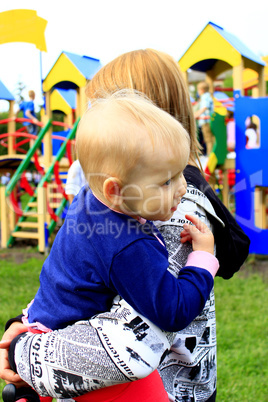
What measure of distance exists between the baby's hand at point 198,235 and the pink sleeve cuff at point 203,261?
21mm

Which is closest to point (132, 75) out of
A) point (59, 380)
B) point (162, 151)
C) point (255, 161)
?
point (162, 151)

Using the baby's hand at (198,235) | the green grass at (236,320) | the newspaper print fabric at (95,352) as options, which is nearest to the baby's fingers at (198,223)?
the baby's hand at (198,235)

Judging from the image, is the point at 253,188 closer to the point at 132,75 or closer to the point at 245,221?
the point at 245,221

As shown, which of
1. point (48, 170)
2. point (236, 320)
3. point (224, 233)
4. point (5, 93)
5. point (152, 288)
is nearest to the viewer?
point (152, 288)

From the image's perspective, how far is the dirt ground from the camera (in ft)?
15.5

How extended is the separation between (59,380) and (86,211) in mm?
407

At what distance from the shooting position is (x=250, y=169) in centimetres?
477

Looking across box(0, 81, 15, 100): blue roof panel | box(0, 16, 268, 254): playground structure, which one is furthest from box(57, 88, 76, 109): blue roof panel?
box(0, 16, 268, 254): playground structure

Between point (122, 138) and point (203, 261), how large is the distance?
1.24ft

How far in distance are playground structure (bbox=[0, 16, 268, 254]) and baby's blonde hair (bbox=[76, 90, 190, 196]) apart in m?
3.08

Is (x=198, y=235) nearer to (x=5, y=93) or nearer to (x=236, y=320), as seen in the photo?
(x=236, y=320)

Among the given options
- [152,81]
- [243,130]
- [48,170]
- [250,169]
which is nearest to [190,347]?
[152,81]

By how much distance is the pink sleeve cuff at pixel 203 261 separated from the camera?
100cm

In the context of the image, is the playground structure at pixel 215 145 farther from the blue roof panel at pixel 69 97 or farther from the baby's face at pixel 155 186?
the baby's face at pixel 155 186
